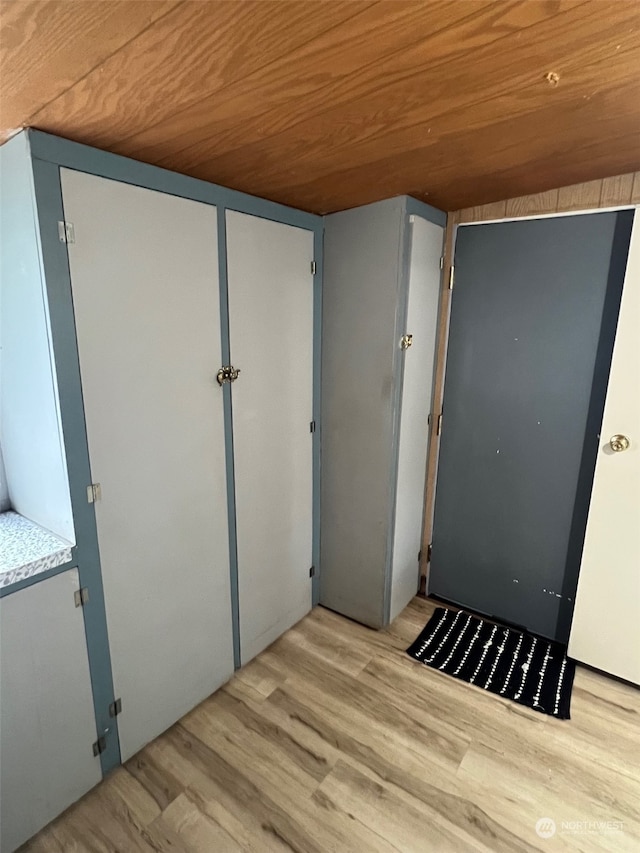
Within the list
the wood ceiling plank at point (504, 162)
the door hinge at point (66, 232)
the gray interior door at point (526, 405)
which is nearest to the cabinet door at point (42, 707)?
the door hinge at point (66, 232)

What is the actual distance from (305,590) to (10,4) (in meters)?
2.30

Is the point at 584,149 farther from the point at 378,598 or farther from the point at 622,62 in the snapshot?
the point at 378,598

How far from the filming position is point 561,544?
2.04 metres

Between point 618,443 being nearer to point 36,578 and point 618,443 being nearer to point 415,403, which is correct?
point 415,403

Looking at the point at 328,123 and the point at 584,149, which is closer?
the point at 328,123

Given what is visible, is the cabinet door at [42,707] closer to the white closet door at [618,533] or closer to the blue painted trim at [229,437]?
the blue painted trim at [229,437]

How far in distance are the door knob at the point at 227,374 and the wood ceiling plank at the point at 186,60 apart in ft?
2.57

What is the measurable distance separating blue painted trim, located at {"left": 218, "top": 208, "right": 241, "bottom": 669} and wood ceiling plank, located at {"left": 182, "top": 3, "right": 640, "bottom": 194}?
0.86 feet

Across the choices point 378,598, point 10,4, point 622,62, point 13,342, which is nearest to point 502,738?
point 378,598

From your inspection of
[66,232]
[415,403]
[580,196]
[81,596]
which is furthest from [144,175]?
[580,196]

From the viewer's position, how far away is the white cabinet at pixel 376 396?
6.25ft

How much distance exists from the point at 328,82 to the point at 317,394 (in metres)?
1.40

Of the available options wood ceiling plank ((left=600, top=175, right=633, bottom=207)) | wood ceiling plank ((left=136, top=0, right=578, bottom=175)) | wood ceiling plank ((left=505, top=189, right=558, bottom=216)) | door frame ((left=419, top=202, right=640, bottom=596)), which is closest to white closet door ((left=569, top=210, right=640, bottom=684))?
wood ceiling plank ((left=600, top=175, right=633, bottom=207))

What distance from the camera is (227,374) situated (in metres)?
1.71
